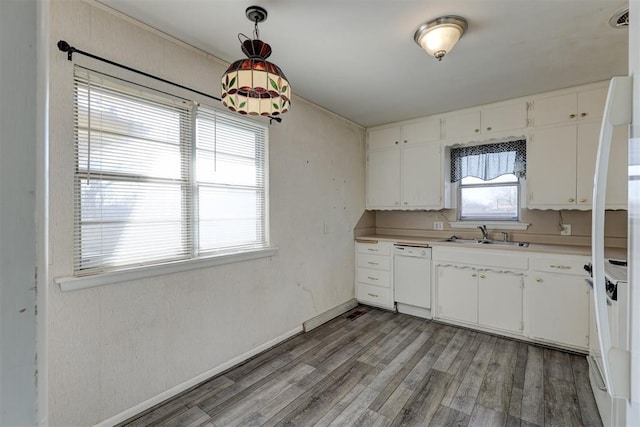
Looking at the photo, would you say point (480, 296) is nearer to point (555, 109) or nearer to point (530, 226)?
point (530, 226)

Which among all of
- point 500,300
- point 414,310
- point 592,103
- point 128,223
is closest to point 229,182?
point 128,223

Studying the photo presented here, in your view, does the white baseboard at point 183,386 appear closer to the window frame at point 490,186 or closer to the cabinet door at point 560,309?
the cabinet door at point 560,309

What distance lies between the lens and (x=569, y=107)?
279 centimetres

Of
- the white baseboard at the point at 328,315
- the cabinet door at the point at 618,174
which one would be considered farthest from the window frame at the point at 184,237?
the cabinet door at the point at 618,174

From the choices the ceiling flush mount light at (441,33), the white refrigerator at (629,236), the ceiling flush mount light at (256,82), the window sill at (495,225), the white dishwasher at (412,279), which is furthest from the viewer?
the white dishwasher at (412,279)

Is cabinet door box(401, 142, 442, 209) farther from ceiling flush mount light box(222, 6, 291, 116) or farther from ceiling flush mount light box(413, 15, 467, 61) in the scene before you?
ceiling flush mount light box(222, 6, 291, 116)

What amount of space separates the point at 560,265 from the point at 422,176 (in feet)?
5.54

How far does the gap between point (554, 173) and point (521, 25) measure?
1689 mm

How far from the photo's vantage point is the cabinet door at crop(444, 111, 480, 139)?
10.9ft

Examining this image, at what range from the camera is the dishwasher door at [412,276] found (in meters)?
3.41

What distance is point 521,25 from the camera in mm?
1862

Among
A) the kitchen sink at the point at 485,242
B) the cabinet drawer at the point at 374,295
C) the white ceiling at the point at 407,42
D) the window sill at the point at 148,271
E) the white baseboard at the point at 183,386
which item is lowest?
the white baseboard at the point at 183,386

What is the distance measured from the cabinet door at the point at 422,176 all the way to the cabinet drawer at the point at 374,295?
3.84 feet

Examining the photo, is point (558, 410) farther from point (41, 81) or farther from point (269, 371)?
point (41, 81)
